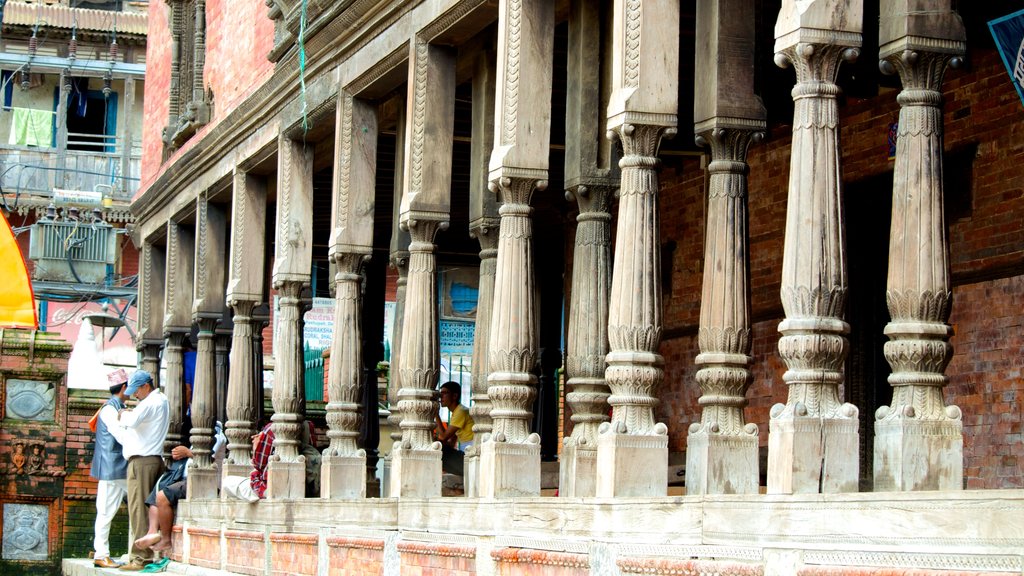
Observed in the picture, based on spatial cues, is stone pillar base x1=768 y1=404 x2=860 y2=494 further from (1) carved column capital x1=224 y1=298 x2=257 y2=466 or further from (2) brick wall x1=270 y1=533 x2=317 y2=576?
(1) carved column capital x1=224 y1=298 x2=257 y2=466

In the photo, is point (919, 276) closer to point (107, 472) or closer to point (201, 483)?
point (107, 472)

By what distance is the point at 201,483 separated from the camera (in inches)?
767

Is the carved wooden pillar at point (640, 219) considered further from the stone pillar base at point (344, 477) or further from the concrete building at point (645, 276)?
the stone pillar base at point (344, 477)

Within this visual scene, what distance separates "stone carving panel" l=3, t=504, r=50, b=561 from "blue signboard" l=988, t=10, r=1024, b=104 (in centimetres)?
1622

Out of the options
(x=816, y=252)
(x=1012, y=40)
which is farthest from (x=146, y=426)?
(x=816, y=252)

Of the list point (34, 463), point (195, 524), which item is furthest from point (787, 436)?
point (34, 463)

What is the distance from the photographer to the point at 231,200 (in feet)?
64.5

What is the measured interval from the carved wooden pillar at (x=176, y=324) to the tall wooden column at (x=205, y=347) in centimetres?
113

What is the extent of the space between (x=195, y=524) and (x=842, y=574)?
12.7 m

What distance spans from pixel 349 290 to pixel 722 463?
616cm

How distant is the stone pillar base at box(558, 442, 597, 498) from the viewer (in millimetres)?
10675

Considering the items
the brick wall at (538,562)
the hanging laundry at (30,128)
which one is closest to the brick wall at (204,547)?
the brick wall at (538,562)

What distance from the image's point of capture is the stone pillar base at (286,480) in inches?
623

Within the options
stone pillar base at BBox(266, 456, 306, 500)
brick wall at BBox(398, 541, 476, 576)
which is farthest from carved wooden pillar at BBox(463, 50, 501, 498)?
stone pillar base at BBox(266, 456, 306, 500)
